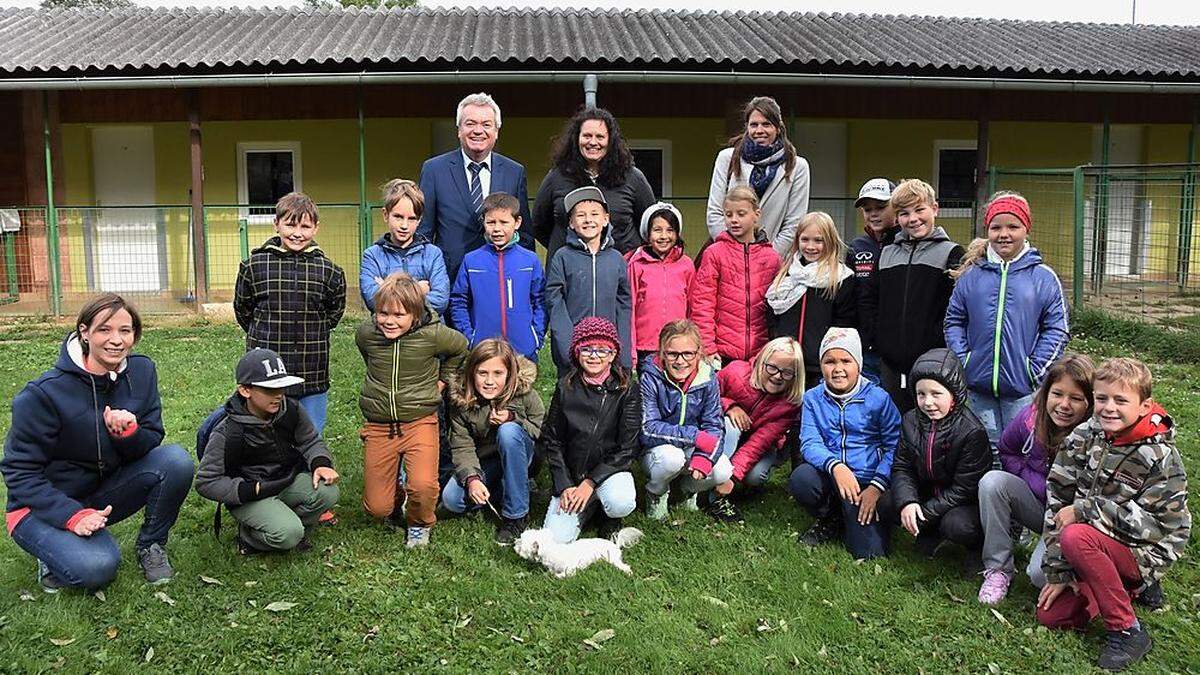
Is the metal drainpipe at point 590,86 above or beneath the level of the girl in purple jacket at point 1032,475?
above

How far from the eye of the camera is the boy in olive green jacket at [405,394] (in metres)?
4.12

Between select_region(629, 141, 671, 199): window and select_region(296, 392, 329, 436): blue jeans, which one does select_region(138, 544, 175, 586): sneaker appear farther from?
select_region(629, 141, 671, 199): window

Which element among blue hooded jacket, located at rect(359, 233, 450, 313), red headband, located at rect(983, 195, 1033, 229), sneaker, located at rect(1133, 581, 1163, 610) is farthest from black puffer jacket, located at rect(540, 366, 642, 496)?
sneaker, located at rect(1133, 581, 1163, 610)

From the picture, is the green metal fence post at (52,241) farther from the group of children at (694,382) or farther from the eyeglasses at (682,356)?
the eyeglasses at (682,356)

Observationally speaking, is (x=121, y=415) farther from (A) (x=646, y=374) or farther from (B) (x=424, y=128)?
(B) (x=424, y=128)

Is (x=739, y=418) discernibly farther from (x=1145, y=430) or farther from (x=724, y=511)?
(x=1145, y=430)

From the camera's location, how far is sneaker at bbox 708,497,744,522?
449 cm

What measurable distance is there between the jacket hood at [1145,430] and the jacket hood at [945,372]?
2.22ft

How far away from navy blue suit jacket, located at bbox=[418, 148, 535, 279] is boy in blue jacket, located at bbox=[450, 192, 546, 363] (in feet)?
0.64

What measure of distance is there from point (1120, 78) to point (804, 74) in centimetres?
389

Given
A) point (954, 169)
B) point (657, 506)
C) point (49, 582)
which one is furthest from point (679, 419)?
point (954, 169)

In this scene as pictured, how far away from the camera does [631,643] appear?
3.35 meters

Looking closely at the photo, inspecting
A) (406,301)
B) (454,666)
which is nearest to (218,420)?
(406,301)

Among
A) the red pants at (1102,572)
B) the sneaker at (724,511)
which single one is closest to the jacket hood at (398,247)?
the sneaker at (724,511)
